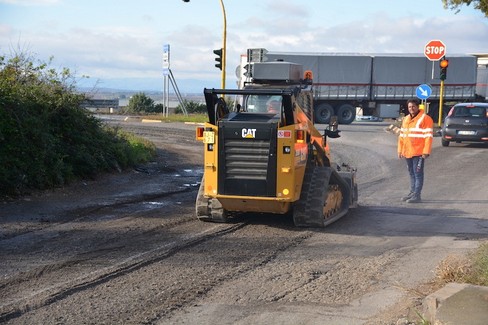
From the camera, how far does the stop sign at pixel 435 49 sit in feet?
113

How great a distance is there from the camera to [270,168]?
10.4m

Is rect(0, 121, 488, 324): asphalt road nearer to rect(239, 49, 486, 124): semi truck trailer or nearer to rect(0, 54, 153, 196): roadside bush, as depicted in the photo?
rect(0, 54, 153, 196): roadside bush

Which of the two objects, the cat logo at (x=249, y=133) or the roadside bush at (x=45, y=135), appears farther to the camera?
the roadside bush at (x=45, y=135)

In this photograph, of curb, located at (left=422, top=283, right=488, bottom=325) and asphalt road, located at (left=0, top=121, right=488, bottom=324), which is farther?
asphalt road, located at (left=0, top=121, right=488, bottom=324)

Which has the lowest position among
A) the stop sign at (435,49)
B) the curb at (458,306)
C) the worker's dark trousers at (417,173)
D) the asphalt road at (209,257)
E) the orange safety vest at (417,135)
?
the asphalt road at (209,257)

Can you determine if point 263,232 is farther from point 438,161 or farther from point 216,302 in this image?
point 438,161

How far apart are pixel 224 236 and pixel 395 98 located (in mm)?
33376

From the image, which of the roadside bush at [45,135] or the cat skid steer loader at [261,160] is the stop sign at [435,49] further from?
the cat skid steer loader at [261,160]


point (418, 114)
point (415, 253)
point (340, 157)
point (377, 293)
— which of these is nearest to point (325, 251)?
point (415, 253)

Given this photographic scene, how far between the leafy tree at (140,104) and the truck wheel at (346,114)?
13.8m

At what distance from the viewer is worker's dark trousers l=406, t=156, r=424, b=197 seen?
1395 centimetres

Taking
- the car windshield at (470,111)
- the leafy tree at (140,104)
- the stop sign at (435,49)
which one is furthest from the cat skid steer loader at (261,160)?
the leafy tree at (140,104)

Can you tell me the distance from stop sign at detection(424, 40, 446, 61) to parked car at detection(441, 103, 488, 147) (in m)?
9.72

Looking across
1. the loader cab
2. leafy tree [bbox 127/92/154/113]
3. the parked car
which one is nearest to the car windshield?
the parked car
